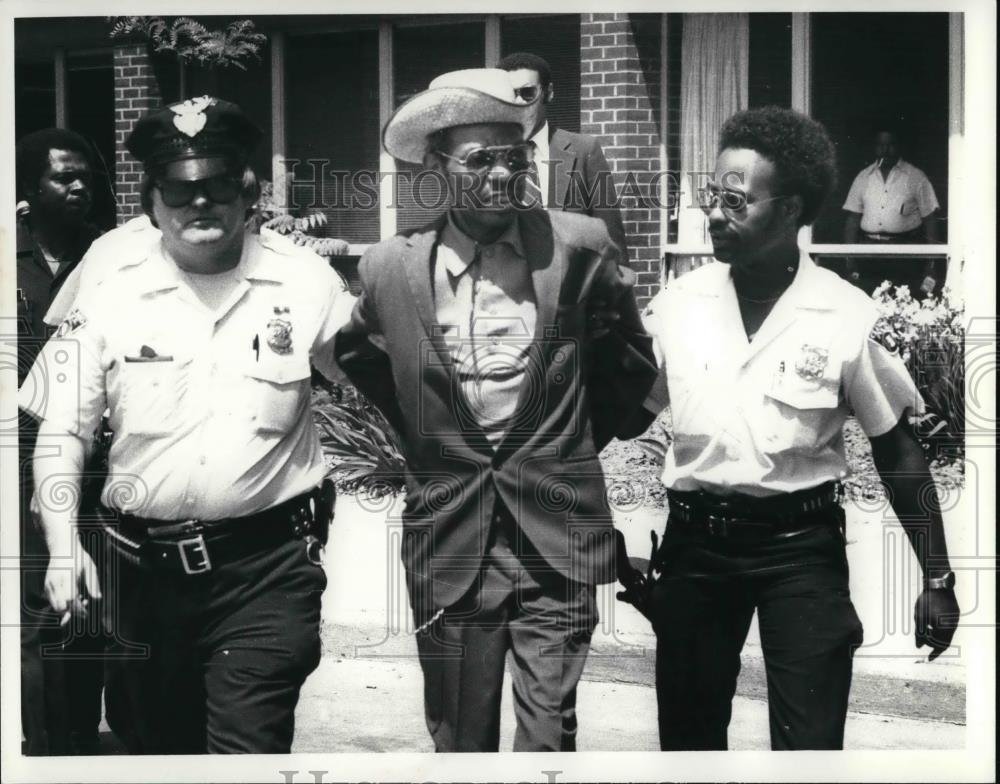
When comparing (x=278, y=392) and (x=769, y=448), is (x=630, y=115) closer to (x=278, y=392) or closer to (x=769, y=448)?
(x=769, y=448)

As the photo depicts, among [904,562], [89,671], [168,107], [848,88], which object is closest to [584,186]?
[848,88]

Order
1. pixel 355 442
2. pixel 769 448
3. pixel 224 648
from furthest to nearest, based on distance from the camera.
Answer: pixel 355 442, pixel 769 448, pixel 224 648

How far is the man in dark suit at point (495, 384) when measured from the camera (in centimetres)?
451

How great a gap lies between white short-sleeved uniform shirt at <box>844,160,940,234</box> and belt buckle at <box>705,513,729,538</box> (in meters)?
1.16

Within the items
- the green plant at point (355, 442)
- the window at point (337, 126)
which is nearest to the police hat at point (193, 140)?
the window at point (337, 126)

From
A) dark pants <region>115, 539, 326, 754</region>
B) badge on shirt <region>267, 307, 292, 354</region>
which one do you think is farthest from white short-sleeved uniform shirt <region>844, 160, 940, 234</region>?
dark pants <region>115, 539, 326, 754</region>

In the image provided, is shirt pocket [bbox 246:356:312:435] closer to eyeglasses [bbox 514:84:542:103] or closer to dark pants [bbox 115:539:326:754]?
dark pants [bbox 115:539:326:754]

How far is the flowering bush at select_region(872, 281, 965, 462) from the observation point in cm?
466

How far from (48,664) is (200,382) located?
4.07 feet

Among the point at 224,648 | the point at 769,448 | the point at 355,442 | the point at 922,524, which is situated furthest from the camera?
the point at 922,524

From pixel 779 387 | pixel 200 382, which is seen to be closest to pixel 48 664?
pixel 200 382

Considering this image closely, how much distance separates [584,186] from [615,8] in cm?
63

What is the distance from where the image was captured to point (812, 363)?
4.53 metres

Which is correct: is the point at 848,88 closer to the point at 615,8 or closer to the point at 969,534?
the point at 615,8
